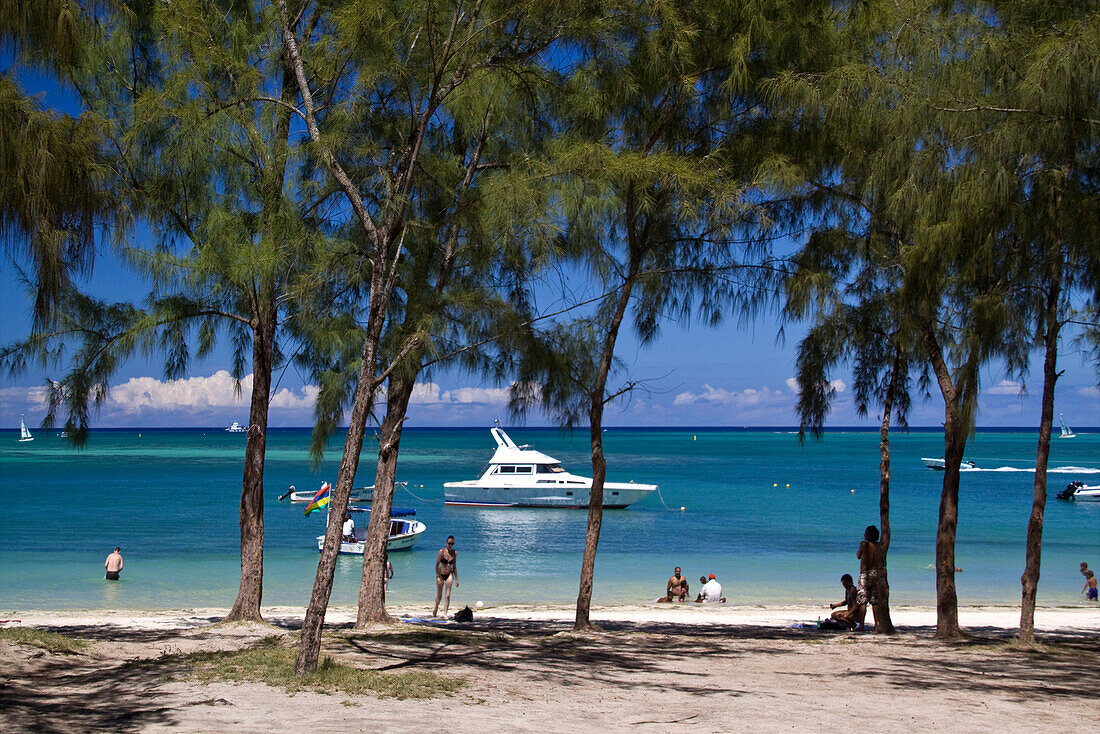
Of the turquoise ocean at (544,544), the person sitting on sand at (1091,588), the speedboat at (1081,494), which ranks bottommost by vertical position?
the turquoise ocean at (544,544)

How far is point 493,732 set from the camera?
624cm

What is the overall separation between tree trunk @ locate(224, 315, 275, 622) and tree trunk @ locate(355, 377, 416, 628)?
150 centimetres

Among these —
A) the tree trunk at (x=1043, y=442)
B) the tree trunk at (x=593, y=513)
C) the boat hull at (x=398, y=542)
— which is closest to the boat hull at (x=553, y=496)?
the boat hull at (x=398, y=542)

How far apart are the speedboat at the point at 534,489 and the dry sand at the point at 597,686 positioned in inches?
1249

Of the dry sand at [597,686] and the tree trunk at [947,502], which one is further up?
the tree trunk at [947,502]

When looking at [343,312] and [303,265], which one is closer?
[303,265]

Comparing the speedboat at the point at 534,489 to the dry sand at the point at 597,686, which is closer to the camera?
the dry sand at the point at 597,686

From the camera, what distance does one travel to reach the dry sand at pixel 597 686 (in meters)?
6.49

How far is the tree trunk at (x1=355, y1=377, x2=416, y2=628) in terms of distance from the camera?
11789 millimetres

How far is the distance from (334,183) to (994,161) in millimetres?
6667

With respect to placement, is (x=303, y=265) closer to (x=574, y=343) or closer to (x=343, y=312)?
(x=343, y=312)

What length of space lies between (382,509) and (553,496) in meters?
33.4

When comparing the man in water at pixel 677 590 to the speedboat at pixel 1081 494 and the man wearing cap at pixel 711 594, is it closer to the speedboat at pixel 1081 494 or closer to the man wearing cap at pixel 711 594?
the man wearing cap at pixel 711 594

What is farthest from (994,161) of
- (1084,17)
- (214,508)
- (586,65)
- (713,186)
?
(214,508)
